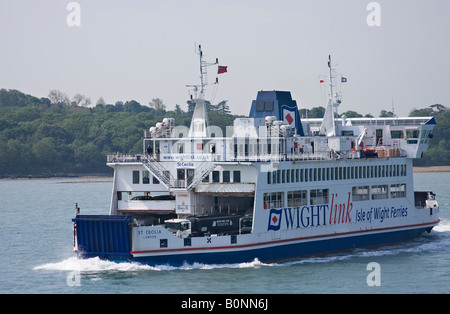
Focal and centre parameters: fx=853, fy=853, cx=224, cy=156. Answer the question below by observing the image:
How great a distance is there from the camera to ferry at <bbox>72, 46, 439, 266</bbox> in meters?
41.9

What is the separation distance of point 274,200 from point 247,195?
5.47 ft

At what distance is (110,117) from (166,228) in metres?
105

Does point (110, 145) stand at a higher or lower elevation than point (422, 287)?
higher

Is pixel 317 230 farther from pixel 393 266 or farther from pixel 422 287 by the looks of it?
pixel 422 287

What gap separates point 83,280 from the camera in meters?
40.4

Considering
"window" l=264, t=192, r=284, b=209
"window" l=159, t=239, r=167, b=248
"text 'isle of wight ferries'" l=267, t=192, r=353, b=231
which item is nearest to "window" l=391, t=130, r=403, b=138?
"text 'isle of wight ferries'" l=267, t=192, r=353, b=231

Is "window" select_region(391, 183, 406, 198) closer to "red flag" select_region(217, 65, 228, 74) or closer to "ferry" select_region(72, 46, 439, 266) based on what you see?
"ferry" select_region(72, 46, 439, 266)

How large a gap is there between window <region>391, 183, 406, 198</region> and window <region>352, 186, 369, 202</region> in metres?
2.96

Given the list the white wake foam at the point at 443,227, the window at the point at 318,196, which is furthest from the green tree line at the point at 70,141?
the window at the point at 318,196

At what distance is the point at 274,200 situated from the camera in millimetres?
44938

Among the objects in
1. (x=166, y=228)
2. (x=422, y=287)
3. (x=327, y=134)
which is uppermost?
(x=327, y=134)

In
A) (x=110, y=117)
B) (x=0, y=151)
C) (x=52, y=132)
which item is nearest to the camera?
(x=0, y=151)
